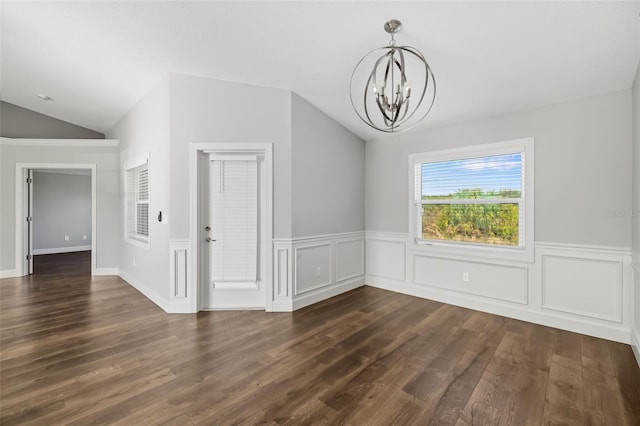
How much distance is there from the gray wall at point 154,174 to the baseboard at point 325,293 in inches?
64.7

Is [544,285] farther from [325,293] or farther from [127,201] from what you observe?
[127,201]

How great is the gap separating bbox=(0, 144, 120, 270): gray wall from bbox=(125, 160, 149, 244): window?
69 centimetres

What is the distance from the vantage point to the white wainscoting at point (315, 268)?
350 centimetres

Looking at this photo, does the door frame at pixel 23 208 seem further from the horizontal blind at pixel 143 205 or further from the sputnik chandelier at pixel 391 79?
the sputnik chandelier at pixel 391 79

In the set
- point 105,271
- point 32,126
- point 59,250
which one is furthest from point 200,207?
point 59,250

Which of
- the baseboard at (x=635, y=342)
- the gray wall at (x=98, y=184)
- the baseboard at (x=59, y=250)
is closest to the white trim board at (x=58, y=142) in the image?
the gray wall at (x=98, y=184)

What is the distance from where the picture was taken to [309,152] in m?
3.71

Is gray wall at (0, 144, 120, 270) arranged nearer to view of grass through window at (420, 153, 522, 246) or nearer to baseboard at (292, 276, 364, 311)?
baseboard at (292, 276, 364, 311)

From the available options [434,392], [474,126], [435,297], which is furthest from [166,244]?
[474,126]

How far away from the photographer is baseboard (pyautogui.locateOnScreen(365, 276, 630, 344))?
2.76m

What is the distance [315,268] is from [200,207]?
1661 millimetres

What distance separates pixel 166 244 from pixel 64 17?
2490mm

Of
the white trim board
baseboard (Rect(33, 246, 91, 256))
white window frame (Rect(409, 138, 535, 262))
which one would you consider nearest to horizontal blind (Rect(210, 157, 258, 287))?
white window frame (Rect(409, 138, 535, 262))

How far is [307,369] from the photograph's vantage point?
2236 millimetres
